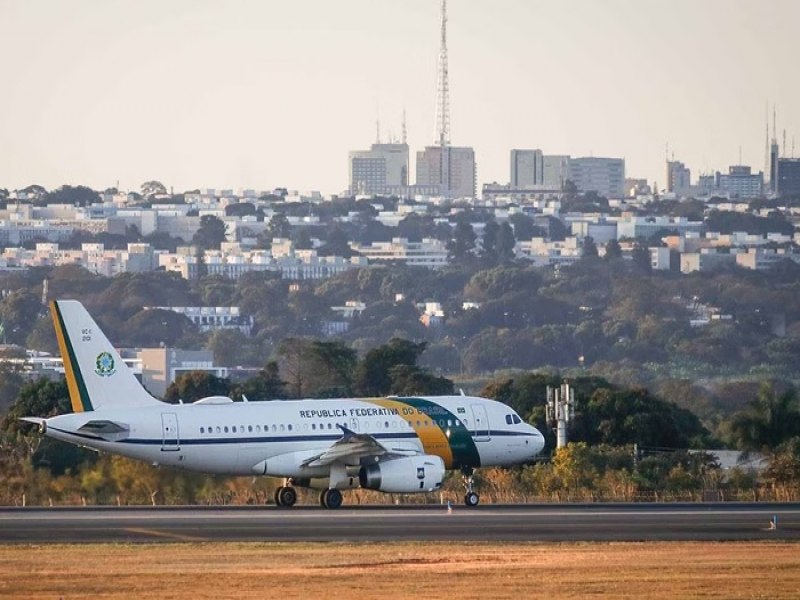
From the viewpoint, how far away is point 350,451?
63750 mm

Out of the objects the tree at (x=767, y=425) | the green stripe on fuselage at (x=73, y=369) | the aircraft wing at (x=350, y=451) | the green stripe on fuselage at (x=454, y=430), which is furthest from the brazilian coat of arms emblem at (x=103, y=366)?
the tree at (x=767, y=425)

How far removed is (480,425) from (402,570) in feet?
69.9

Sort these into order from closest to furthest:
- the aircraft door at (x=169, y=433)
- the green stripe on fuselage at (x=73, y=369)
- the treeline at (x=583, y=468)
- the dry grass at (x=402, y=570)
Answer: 1. the dry grass at (x=402, y=570)
2. the aircraft door at (x=169, y=433)
3. the green stripe on fuselage at (x=73, y=369)
4. the treeline at (x=583, y=468)

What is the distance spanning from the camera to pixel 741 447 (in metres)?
91.9

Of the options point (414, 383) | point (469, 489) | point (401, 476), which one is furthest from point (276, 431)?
point (414, 383)

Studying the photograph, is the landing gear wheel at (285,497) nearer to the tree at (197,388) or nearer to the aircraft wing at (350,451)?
the aircraft wing at (350,451)

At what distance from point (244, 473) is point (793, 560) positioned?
66.2ft

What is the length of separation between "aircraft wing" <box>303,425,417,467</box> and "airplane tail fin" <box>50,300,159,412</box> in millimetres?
4543

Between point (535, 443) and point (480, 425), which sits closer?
point (480, 425)

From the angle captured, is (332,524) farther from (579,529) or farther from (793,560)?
(793,560)

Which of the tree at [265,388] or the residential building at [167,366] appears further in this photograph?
the residential building at [167,366]

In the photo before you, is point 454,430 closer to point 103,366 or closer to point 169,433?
point 169,433

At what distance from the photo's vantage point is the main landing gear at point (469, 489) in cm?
6431

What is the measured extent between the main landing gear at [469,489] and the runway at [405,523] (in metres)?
0.74
